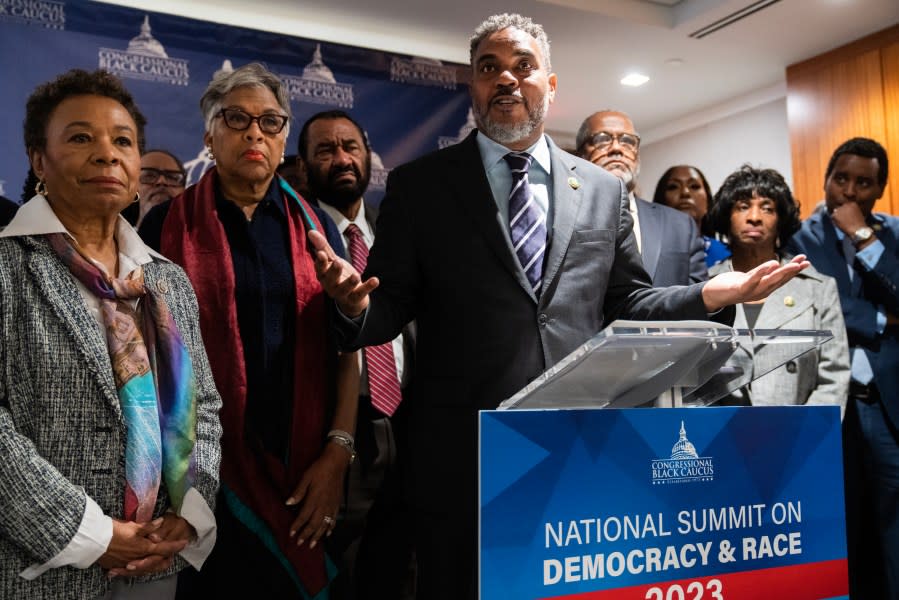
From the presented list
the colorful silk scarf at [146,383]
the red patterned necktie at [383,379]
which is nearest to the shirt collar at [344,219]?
the red patterned necktie at [383,379]

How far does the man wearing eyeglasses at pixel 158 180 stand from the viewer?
3.31m

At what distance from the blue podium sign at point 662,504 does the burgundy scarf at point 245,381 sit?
3.34ft

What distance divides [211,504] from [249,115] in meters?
1.03

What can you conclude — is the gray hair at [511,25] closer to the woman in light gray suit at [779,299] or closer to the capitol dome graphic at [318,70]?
the woman in light gray suit at [779,299]

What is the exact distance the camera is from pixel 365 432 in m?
2.37

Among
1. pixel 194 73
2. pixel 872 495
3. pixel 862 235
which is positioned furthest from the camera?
pixel 194 73

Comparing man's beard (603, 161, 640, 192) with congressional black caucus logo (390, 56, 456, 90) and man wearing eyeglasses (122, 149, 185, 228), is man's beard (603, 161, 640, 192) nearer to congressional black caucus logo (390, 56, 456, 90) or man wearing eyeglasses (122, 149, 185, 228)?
man wearing eyeglasses (122, 149, 185, 228)

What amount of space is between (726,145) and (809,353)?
16.3ft

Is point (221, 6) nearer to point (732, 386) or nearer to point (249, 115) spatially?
point (249, 115)

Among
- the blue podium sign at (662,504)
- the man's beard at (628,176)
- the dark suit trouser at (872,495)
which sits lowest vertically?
the dark suit trouser at (872,495)

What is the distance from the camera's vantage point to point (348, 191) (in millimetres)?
2816

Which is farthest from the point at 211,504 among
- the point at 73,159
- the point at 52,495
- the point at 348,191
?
the point at 348,191

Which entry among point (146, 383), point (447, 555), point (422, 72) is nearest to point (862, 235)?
point (447, 555)

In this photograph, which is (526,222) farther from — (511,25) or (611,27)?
(611,27)
